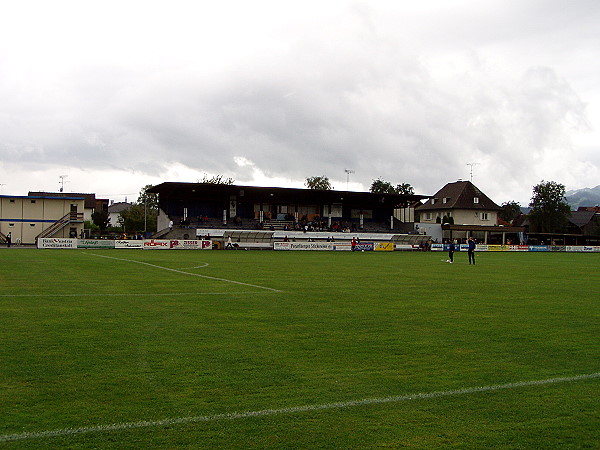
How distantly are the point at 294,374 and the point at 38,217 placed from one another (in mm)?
69782

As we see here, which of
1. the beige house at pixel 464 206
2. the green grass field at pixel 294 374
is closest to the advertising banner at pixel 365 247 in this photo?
the beige house at pixel 464 206

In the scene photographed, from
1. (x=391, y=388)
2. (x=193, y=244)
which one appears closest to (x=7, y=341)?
(x=391, y=388)

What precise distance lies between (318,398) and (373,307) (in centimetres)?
823

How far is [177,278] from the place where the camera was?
22578 mm

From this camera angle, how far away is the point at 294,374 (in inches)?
297

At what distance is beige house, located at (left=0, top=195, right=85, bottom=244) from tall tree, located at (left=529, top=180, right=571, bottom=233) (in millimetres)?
92955

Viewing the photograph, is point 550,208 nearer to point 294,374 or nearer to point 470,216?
point 470,216

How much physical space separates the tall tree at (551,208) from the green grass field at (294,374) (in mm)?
112706

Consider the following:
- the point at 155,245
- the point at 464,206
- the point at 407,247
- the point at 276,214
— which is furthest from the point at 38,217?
the point at 464,206

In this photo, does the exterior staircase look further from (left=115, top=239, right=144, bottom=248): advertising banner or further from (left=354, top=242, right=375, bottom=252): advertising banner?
(left=354, top=242, right=375, bottom=252): advertising banner

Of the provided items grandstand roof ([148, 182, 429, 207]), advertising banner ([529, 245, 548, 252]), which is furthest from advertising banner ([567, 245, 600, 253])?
grandstand roof ([148, 182, 429, 207])

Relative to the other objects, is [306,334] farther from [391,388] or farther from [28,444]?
[28,444]

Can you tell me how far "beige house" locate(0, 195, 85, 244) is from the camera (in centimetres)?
6825

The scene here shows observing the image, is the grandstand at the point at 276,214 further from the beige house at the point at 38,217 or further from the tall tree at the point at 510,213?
the tall tree at the point at 510,213
